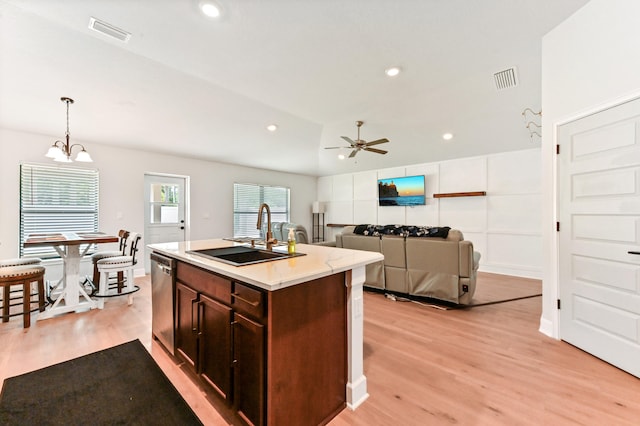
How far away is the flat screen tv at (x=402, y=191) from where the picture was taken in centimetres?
643

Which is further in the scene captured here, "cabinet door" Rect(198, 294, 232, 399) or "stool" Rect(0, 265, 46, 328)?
"stool" Rect(0, 265, 46, 328)

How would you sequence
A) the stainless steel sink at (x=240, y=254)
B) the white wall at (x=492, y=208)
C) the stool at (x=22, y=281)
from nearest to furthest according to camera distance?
the stainless steel sink at (x=240, y=254) → the stool at (x=22, y=281) → the white wall at (x=492, y=208)

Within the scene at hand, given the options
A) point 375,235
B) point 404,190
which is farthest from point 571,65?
point 404,190

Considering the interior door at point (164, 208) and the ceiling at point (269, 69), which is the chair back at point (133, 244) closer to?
the interior door at point (164, 208)

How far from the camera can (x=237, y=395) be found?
144 centimetres

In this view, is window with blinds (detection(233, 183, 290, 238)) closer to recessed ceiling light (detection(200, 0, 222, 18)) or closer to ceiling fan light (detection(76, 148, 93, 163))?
ceiling fan light (detection(76, 148, 93, 163))

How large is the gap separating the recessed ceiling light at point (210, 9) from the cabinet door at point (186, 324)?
2.25 metres

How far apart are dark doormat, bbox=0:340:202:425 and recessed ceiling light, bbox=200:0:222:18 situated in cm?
294

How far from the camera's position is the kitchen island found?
49.9 inches

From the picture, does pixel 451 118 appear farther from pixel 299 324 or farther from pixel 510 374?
pixel 299 324

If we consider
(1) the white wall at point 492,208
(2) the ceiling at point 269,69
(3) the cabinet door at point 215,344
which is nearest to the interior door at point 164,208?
(2) the ceiling at point 269,69

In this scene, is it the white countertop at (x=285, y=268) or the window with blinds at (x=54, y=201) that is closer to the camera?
the white countertop at (x=285, y=268)

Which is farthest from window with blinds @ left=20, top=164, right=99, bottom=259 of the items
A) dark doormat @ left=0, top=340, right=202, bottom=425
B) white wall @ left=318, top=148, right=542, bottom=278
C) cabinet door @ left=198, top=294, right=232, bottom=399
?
white wall @ left=318, top=148, right=542, bottom=278

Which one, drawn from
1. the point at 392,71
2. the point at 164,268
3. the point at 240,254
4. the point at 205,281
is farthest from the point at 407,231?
the point at 164,268
